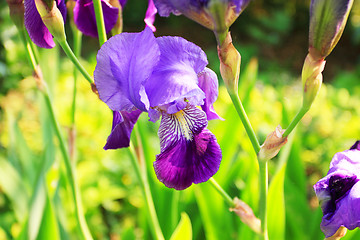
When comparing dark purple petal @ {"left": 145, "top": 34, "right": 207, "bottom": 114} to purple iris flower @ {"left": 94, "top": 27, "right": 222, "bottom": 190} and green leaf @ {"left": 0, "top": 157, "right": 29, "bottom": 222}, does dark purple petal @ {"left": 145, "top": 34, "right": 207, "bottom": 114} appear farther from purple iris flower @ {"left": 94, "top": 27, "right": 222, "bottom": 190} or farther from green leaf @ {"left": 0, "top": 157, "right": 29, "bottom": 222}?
green leaf @ {"left": 0, "top": 157, "right": 29, "bottom": 222}

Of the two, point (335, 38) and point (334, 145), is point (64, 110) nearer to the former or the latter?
point (334, 145)

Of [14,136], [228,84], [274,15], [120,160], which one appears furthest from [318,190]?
[274,15]

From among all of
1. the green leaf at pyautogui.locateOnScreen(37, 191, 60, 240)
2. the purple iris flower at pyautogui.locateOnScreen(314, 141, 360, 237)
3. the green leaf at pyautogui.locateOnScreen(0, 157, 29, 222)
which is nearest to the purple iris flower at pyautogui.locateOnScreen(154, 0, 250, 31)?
the purple iris flower at pyautogui.locateOnScreen(314, 141, 360, 237)

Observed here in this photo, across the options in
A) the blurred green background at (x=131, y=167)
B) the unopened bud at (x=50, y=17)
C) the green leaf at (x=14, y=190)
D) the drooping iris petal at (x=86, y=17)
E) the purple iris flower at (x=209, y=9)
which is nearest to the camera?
the purple iris flower at (x=209, y=9)

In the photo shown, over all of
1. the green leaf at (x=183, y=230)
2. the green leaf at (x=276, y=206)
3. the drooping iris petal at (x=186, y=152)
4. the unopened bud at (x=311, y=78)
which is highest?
the unopened bud at (x=311, y=78)

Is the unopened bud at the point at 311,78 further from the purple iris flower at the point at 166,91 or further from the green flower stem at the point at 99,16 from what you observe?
the green flower stem at the point at 99,16

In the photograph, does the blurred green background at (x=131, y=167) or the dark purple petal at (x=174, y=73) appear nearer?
the dark purple petal at (x=174, y=73)

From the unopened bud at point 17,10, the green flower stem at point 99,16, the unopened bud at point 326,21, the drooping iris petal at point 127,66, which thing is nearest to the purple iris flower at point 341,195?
the unopened bud at point 326,21

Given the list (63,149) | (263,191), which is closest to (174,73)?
(263,191)
